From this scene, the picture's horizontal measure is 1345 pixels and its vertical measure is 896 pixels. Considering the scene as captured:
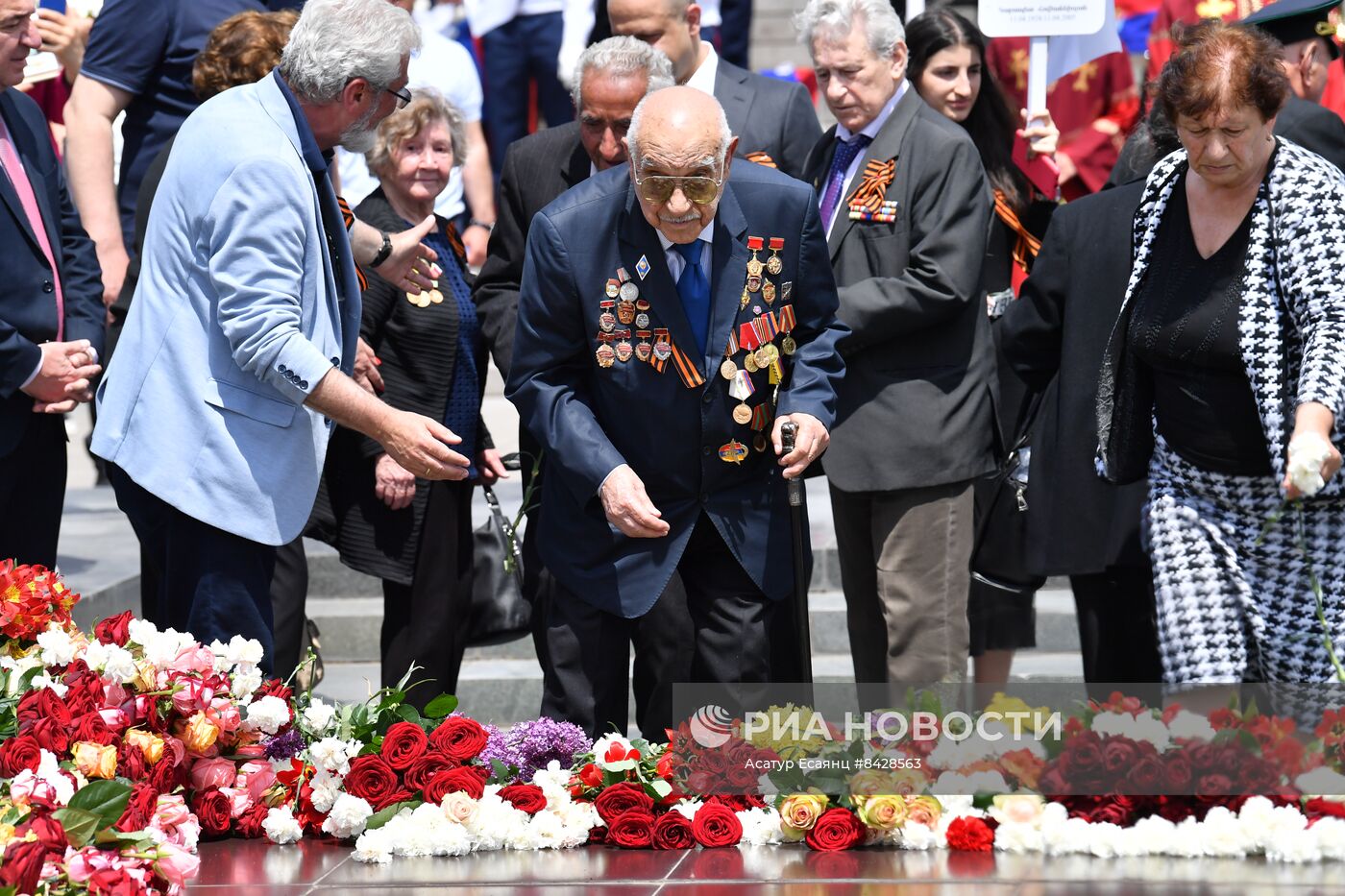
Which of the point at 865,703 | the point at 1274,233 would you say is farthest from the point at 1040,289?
the point at 865,703

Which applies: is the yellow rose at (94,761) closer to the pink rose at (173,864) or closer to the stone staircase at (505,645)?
the pink rose at (173,864)

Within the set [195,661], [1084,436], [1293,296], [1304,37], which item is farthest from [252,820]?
[1304,37]

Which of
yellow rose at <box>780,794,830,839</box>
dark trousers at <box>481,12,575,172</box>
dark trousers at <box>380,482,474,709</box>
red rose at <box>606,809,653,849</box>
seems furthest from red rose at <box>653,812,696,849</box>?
dark trousers at <box>481,12,575,172</box>

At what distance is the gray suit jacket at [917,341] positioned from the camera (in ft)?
19.2

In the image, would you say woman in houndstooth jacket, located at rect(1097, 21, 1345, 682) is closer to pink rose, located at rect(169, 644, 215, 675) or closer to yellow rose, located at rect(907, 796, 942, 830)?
yellow rose, located at rect(907, 796, 942, 830)

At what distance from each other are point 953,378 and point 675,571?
129 cm

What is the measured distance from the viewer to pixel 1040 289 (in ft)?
18.2

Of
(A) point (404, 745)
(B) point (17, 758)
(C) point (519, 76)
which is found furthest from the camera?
(C) point (519, 76)

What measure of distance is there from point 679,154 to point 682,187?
0.26ft

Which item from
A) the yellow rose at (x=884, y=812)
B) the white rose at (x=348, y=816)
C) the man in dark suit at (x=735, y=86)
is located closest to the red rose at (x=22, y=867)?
the white rose at (x=348, y=816)

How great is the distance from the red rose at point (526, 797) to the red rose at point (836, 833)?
0.65m

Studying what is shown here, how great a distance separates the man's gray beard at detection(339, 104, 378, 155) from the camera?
16.2ft

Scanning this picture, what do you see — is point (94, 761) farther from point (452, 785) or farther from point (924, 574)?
point (924, 574)

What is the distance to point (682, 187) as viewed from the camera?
15.5ft
